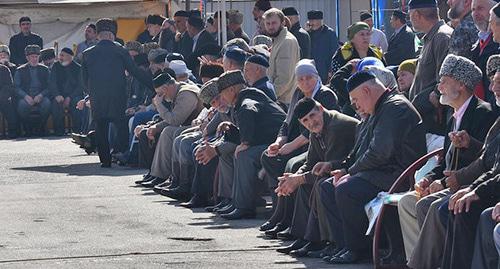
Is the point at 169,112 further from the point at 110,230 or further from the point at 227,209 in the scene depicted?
the point at 110,230

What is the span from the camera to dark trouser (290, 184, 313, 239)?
40.4 ft

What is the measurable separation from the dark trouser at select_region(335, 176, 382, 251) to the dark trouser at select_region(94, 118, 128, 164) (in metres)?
10.5

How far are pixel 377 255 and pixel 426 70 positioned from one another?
246 cm

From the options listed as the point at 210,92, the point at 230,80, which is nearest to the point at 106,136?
the point at 210,92

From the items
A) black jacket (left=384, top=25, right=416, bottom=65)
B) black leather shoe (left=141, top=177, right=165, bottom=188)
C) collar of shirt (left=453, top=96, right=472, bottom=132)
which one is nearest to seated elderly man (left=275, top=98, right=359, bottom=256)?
collar of shirt (left=453, top=96, right=472, bottom=132)

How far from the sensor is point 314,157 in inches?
484

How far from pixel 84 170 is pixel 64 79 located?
9.09 metres

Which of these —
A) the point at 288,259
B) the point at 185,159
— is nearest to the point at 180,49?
the point at 185,159

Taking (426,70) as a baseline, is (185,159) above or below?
below

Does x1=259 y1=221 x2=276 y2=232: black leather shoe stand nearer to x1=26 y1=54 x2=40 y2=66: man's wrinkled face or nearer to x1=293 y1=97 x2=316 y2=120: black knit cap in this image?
x1=293 y1=97 x2=316 y2=120: black knit cap

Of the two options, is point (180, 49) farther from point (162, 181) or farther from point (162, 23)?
point (162, 181)

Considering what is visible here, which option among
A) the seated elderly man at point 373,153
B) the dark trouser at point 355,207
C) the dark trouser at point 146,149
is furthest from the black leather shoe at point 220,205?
the dark trouser at point 355,207

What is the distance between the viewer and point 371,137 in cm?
1128

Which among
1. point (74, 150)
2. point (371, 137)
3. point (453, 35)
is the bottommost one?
point (74, 150)
